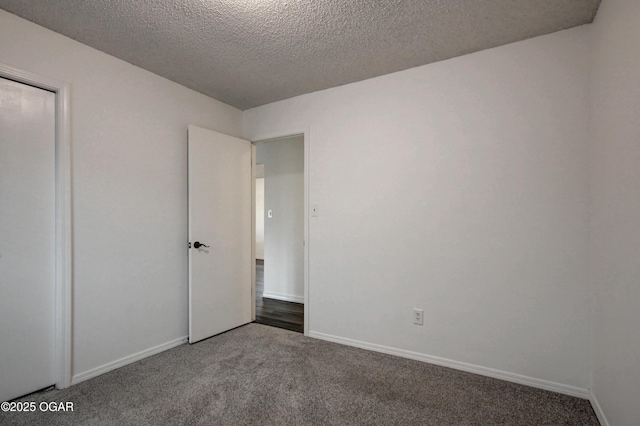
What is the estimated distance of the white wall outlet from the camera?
253 cm

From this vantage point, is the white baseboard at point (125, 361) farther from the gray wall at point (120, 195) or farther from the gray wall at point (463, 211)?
the gray wall at point (463, 211)

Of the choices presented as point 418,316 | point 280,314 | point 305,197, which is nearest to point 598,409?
point 418,316

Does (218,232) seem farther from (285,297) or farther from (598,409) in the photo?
(598,409)

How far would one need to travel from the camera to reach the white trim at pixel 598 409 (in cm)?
169

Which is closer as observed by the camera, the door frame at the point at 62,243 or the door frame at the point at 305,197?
the door frame at the point at 62,243

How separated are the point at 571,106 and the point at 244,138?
3.05m

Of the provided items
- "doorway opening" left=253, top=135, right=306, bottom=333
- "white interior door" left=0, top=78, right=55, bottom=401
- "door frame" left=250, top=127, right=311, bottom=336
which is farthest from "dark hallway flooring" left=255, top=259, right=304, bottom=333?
"white interior door" left=0, top=78, right=55, bottom=401

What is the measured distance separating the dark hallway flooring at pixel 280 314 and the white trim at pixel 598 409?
2.32 meters

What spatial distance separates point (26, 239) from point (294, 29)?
89.1 inches

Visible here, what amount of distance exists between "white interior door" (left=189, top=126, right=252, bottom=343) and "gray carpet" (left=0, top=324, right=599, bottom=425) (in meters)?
0.52

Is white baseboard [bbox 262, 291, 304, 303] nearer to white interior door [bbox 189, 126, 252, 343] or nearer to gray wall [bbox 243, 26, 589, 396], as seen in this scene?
white interior door [bbox 189, 126, 252, 343]

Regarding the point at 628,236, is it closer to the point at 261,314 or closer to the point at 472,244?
the point at 472,244

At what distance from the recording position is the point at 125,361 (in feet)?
8.05

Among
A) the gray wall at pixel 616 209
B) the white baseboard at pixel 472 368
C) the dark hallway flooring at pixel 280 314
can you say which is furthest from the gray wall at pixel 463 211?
the dark hallway flooring at pixel 280 314
